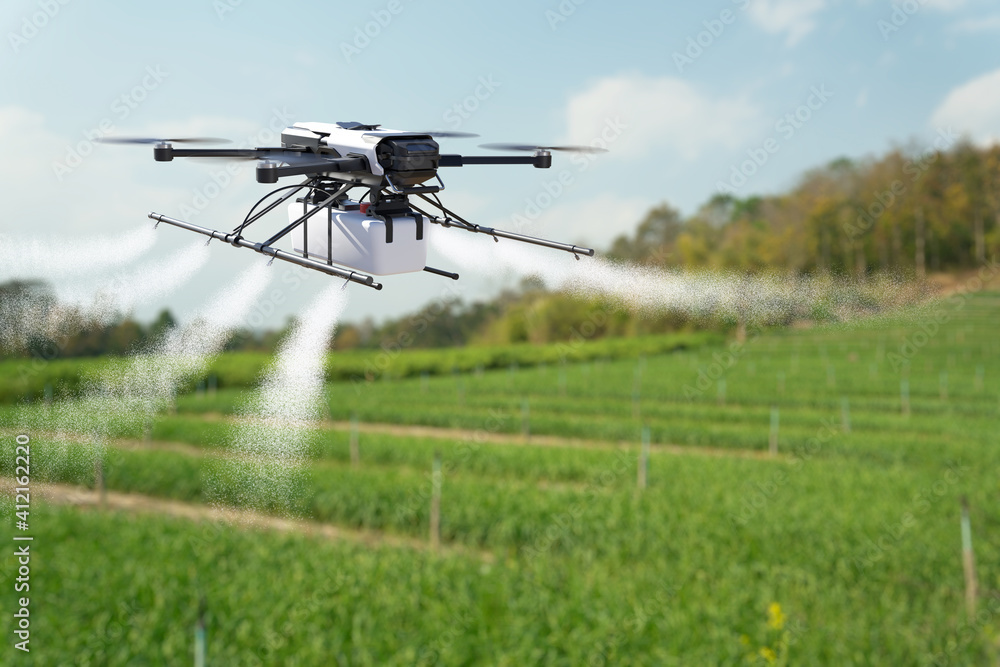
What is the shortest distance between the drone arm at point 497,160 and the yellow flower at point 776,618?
7929 mm

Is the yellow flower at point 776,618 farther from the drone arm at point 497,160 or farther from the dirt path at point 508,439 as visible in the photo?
the dirt path at point 508,439

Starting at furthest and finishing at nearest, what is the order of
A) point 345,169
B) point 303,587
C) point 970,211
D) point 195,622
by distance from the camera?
1. point 970,211
2. point 303,587
3. point 195,622
4. point 345,169

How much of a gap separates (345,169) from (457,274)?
287 mm

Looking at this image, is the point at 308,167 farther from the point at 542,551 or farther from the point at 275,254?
the point at 542,551

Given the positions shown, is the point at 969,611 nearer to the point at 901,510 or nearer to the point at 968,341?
the point at 901,510

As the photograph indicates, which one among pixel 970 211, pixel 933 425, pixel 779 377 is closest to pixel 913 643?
pixel 933 425

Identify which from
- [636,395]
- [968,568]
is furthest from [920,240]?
[968,568]

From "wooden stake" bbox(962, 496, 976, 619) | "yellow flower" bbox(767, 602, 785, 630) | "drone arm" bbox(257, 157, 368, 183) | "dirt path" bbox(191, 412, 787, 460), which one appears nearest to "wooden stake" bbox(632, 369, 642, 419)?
"dirt path" bbox(191, 412, 787, 460)

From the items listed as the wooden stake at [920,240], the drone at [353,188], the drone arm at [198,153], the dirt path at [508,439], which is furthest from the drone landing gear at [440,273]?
the wooden stake at [920,240]

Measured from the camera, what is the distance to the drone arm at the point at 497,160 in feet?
5.23

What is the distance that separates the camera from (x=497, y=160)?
1.61m

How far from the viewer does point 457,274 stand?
170 cm

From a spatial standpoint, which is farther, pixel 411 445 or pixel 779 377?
pixel 779 377

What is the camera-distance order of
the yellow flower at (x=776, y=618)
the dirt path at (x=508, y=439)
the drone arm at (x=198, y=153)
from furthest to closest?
the dirt path at (x=508, y=439), the yellow flower at (x=776, y=618), the drone arm at (x=198, y=153)
